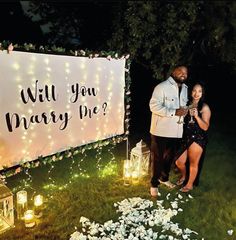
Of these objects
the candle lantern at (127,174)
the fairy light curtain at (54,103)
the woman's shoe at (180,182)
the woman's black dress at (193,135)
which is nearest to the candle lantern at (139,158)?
the candle lantern at (127,174)

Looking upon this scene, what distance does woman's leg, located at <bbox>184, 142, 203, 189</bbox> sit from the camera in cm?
562

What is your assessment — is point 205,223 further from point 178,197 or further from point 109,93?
point 109,93

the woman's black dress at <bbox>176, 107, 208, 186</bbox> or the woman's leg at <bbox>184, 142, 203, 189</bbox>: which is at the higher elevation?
the woman's black dress at <bbox>176, 107, 208, 186</bbox>

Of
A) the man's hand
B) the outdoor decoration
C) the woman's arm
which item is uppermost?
the man's hand

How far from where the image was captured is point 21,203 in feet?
15.7

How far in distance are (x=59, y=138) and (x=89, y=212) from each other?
1272mm

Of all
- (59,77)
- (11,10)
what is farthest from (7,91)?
(11,10)

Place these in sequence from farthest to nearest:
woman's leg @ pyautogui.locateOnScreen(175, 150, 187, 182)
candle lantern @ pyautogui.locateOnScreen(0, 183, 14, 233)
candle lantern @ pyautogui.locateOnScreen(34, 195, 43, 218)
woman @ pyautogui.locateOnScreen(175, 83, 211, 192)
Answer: woman's leg @ pyautogui.locateOnScreen(175, 150, 187, 182) < woman @ pyautogui.locateOnScreen(175, 83, 211, 192) < candle lantern @ pyautogui.locateOnScreen(34, 195, 43, 218) < candle lantern @ pyautogui.locateOnScreen(0, 183, 14, 233)

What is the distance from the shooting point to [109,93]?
621 centimetres

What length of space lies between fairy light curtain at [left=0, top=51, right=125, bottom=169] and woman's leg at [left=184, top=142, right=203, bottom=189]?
1.58 metres

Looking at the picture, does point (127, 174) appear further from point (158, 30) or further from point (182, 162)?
point (158, 30)

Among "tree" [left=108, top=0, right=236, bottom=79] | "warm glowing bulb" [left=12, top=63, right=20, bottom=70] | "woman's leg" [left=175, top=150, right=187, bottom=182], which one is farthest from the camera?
"tree" [left=108, top=0, right=236, bottom=79]

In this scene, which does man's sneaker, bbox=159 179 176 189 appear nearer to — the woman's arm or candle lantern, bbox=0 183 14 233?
the woman's arm

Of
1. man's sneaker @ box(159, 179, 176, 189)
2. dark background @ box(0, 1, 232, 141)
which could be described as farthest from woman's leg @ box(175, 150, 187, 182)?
dark background @ box(0, 1, 232, 141)
